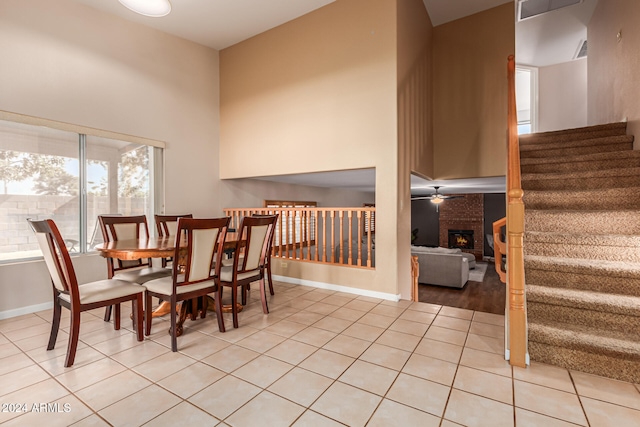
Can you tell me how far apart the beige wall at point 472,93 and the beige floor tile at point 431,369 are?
143 inches

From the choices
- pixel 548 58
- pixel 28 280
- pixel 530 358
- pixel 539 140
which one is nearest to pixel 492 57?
pixel 539 140

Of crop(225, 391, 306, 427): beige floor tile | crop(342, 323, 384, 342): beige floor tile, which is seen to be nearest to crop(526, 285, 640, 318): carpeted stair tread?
crop(342, 323, 384, 342): beige floor tile

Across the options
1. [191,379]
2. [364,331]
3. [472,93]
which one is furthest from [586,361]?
[472,93]

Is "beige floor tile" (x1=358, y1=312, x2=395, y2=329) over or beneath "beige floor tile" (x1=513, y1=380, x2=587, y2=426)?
over

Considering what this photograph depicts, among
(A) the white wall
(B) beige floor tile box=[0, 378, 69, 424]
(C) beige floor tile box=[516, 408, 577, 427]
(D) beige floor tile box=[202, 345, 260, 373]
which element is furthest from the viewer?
(A) the white wall

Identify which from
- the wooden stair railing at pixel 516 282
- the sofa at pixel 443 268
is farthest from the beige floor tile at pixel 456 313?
the sofa at pixel 443 268

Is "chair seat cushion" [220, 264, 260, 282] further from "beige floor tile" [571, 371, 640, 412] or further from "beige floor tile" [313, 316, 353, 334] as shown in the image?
"beige floor tile" [571, 371, 640, 412]

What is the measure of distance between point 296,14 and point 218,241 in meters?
3.50

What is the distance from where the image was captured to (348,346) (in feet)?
7.89

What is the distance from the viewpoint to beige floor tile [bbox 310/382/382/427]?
5.24ft

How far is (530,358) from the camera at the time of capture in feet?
7.02

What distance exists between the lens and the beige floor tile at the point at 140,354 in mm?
2168

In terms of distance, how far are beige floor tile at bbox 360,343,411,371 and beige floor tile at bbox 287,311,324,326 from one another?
739 millimetres

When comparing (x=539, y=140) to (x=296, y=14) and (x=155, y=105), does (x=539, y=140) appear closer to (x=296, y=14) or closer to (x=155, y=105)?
(x=296, y=14)
